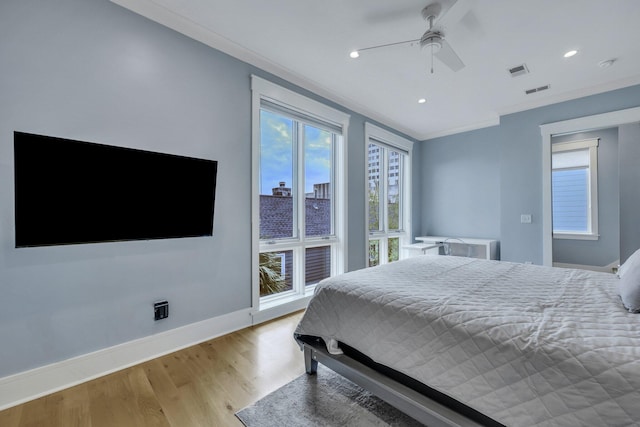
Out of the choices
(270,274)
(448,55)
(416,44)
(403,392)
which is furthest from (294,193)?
(403,392)

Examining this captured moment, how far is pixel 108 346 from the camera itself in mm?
Answer: 1978

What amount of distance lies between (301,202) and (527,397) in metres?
2.71

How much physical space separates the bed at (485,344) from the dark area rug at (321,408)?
0.58 ft

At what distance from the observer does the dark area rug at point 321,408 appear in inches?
58.7

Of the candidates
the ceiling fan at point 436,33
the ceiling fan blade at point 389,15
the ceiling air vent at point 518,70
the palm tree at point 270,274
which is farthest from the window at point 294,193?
the ceiling air vent at point 518,70

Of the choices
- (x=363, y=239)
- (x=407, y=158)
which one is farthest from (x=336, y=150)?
(x=407, y=158)

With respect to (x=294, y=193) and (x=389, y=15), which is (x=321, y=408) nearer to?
(x=294, y=193)

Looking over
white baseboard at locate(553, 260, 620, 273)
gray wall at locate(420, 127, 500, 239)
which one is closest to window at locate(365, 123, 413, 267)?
gray wall at locate(420, 127, 500, 239)

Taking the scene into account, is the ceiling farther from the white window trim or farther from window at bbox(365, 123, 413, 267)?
window at bbox(365, 123, 413, 267)

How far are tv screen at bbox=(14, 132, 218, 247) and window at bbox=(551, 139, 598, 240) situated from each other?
14.2 ft

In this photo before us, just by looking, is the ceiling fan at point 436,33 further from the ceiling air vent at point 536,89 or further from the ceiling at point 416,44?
the ceiling air vent at point 536,89

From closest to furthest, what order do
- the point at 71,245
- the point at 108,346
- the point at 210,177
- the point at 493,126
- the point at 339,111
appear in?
1. the point at 71,245
2. the point at 108,346
3. the point at 210,177
4. the point at 339,111
5. the point at 493,126

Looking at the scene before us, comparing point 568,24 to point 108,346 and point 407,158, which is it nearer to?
point 407,158

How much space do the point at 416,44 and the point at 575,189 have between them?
2.94 meters
